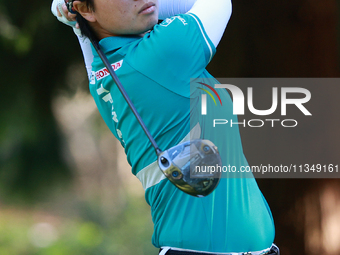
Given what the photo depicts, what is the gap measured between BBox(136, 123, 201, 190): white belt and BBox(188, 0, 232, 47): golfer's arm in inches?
9.2

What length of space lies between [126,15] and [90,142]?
2.63m

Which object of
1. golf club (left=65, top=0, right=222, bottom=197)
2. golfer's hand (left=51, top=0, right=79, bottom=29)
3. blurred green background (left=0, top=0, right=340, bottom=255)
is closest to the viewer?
golf club (left=65, top=0, right=222, bottom=197)

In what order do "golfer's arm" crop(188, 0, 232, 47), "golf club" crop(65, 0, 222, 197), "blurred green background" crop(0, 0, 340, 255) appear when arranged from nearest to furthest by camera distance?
"golf club" crop(65, 0, 222, 197)
"golfer's arm" crop(188, 0, 232, 47)
"blurred green background" crop(0, 0, 340, 255)

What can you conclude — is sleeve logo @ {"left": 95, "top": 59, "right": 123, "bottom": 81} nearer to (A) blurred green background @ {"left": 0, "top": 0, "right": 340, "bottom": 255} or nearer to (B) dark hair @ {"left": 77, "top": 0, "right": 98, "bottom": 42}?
(B) dark hair @ {"left": 77, "top": 0, "right": 98, "bottom": 42}

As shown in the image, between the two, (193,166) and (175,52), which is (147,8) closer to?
(175,52)

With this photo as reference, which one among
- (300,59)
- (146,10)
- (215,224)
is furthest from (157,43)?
(300,59)

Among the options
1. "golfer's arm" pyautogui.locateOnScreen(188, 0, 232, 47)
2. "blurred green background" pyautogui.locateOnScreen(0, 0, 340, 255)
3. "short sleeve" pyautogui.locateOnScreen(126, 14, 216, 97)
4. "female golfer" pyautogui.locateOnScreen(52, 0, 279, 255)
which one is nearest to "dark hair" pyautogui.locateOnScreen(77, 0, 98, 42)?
"female golfer" pyautogui.locateOnScreen(52, 0, 279, 255)

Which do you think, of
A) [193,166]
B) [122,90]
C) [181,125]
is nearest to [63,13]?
[122,90]

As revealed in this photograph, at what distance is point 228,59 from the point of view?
2.53 meters

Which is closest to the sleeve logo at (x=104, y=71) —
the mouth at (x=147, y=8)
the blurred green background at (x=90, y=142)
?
the mouth at (x=147, y=8)

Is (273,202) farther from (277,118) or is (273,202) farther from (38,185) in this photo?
(38,185)

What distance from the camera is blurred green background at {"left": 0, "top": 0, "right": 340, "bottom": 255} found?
232 centimetres

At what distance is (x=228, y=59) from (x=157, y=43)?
1671mm

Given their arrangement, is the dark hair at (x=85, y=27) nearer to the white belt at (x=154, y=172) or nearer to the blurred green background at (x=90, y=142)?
the white belt at (x=154, y=172)
